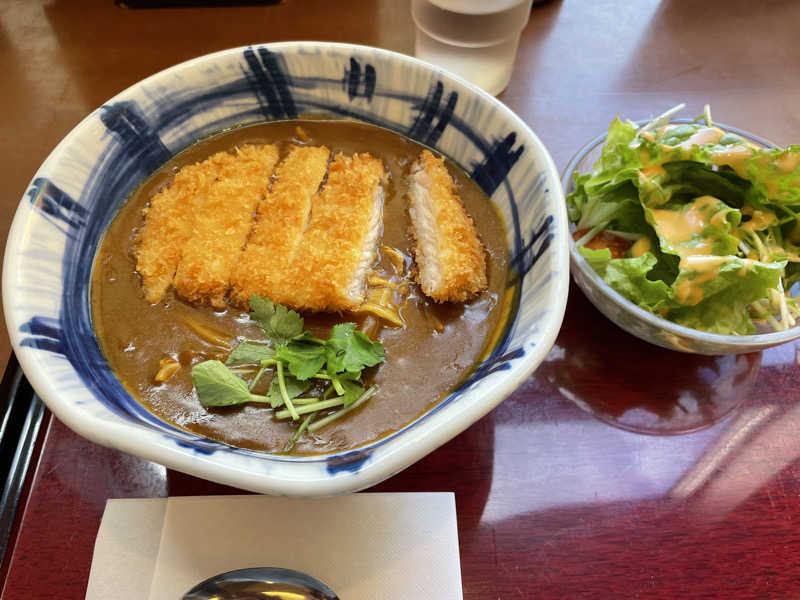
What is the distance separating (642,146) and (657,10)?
1.27 metres

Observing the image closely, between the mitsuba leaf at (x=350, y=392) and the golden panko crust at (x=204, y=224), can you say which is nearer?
the mitsuba leaf at (x=350, y=392)

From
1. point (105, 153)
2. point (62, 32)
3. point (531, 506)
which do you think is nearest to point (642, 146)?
point (531, 506)

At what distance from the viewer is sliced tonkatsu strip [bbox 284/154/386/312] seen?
1.19m

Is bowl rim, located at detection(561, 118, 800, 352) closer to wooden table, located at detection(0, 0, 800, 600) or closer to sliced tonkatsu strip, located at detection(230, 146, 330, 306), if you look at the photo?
wooden table, located at detection(0, 0, 800, 600)

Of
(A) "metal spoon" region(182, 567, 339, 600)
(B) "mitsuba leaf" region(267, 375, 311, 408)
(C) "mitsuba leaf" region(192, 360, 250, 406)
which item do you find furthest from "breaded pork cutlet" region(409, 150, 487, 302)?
(A) "metal spoon" region(182, 567, 339, 600)

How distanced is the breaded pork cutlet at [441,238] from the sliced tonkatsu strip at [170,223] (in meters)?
0.51

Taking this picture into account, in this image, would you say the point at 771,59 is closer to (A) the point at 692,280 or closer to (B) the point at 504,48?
(B) the point at 504,48

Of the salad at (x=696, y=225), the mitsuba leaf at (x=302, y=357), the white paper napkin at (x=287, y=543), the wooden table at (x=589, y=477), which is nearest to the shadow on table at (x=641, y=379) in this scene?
the wooden table at (x=589, y=477)

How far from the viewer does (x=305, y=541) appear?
0.98 m

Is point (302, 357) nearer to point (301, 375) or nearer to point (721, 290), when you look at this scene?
point (301, 375)

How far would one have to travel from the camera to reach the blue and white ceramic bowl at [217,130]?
0.81 meters

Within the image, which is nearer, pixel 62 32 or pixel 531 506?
pixel 531 506

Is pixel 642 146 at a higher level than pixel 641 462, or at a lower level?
higher

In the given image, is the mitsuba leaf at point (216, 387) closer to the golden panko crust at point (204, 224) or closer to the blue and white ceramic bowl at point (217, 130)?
the blue and white ceramic bowl at point (217, 130)
